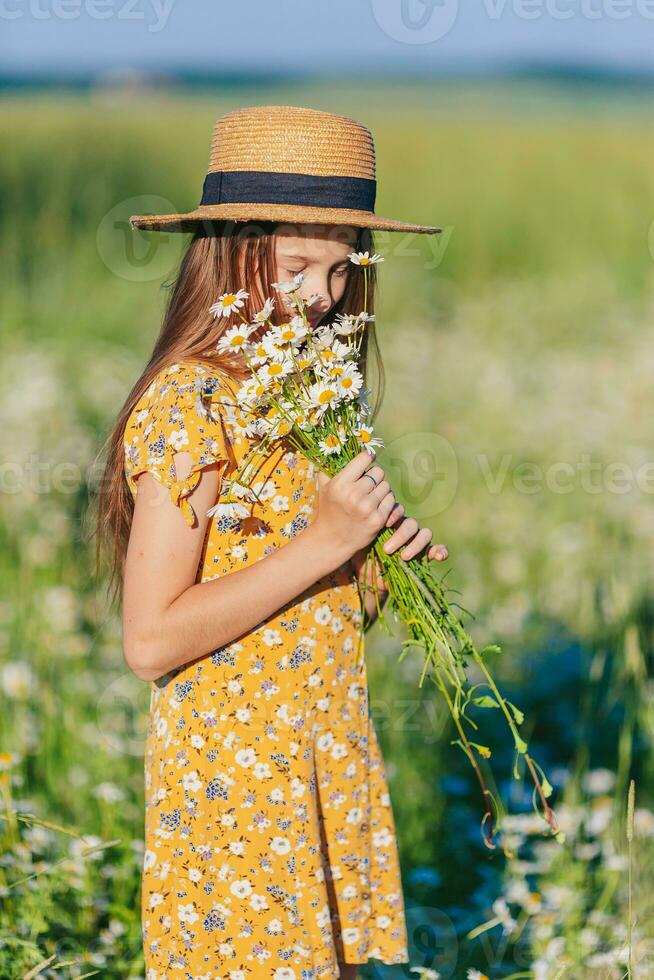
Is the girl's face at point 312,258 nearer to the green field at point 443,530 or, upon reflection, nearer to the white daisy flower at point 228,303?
the white daisy flower at point 228,303

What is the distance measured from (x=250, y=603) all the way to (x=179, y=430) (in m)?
0.26

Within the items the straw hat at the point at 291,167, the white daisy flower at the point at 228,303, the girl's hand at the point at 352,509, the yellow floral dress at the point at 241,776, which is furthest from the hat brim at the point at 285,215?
the girl's hand at the point at 352,509

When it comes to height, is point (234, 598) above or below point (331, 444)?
below

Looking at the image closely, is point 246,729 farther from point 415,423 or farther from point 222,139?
point 415,423

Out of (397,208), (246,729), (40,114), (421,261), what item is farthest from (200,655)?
(40,114)

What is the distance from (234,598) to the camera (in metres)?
1.47

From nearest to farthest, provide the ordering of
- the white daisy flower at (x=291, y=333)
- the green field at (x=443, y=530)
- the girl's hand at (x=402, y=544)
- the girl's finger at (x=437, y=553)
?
the white daisy flower at (x=291, y=333) → the girl's hand at (x=402, y=544) → the girl's finger at (x=437, y=553) → the green field at (x=443, y=530)

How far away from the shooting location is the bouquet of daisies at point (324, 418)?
57.9 inches

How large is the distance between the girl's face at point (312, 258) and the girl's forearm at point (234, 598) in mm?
368

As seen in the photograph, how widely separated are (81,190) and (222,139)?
24.1 feet

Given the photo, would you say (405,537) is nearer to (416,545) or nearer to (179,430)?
(416,545)

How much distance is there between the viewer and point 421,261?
843 cm

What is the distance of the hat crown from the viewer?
1613mm

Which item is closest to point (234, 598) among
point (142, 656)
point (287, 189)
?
point (142, 656)
